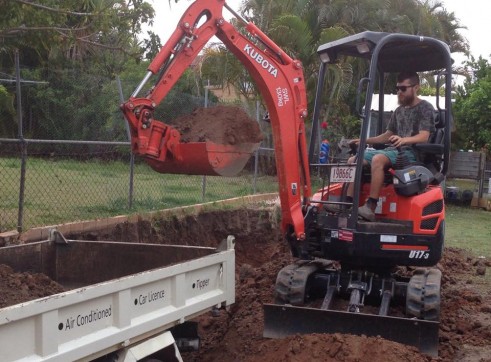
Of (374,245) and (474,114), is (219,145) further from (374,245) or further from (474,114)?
(474,114)

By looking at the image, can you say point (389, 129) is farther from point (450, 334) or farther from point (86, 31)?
point (86, 31)

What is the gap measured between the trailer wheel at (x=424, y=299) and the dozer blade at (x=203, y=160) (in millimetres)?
2009

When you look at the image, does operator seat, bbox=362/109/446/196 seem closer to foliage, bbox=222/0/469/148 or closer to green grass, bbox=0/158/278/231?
green grass, bbox=0/158/278/231

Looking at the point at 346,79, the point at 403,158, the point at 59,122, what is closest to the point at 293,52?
the point at 346,79

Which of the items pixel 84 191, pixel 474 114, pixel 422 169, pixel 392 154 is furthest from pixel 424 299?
pixel 474 114

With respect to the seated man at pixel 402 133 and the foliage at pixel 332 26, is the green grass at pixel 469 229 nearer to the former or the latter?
the foliage at pixel 332 26

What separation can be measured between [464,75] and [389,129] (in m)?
22.0

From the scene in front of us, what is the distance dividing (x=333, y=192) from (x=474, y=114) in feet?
55.8

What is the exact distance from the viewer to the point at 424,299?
6.60 m

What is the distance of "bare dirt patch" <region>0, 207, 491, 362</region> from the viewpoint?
6.08 metres

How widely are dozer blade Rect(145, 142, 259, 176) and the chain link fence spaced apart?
302cm

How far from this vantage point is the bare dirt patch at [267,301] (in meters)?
6.08

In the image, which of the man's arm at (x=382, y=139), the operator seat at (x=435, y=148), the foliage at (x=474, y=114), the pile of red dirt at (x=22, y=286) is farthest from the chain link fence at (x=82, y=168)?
the foliage at (x=474, y=114)

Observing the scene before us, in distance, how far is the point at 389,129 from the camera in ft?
25.0
